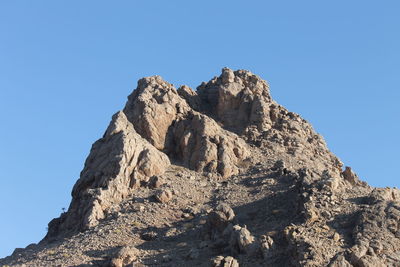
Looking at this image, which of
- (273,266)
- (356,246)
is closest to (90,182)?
(273,266)

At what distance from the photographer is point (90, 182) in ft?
236

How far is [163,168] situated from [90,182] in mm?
8143

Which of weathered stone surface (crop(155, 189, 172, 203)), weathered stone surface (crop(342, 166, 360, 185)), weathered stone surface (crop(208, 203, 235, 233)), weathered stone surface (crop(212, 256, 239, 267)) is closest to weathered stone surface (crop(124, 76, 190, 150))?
weathered stone surface (crop(155, 189, 172, 203))

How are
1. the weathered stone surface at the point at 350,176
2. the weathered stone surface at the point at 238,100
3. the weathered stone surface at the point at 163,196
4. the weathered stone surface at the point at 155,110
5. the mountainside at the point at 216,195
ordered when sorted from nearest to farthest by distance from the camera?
1. the mountainside at the point at 216,195
2. the weathered stone surface at the point at 163,196
3. the weathered stone surface at the point at 350,176
4. the weathered stone surface at the point at 155,110
5. the weathered stone surface at the point at 238,100

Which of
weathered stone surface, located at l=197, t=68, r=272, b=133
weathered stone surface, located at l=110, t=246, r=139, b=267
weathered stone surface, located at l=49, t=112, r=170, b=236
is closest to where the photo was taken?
weathered stone surface, located at l=110, t=246, r=139, b=267

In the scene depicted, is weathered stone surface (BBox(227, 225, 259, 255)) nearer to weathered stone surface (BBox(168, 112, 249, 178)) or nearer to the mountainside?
the mountainside

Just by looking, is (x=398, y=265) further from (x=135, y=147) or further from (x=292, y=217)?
(x=135, y=147)

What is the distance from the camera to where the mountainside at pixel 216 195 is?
2082 inches

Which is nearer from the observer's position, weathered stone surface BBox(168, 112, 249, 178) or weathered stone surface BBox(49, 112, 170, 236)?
weathered stone surface BBox(49, 112, 170, 236)

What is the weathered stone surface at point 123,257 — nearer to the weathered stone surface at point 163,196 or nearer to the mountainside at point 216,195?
the mountainside at point 216,195

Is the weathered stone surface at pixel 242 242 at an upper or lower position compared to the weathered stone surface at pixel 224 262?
upper

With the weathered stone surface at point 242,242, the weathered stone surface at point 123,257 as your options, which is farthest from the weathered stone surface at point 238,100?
the weathered stone surface at point 123,257

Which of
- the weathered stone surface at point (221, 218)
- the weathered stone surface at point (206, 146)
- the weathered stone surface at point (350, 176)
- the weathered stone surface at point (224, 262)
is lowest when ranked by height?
the weathered stone surface at point (224, 262)

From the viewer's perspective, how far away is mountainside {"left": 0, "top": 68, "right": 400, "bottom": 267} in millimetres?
52875
